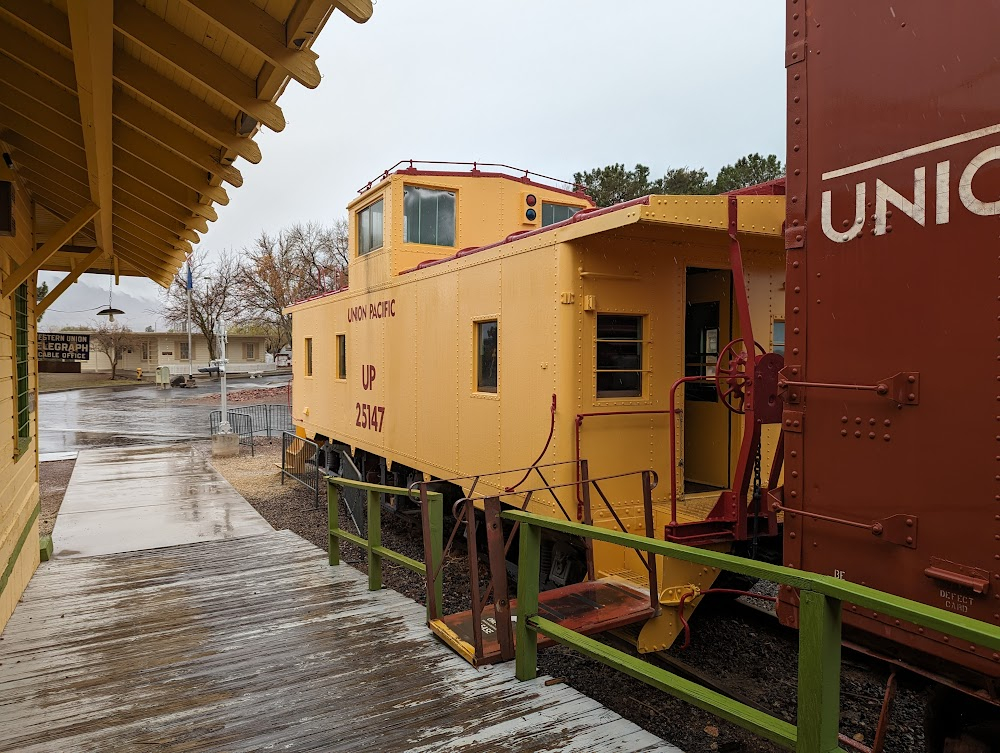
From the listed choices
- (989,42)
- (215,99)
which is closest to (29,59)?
(215,99)

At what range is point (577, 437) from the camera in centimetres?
534

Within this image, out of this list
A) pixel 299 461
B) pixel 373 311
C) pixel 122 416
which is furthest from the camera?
pixel 122 416

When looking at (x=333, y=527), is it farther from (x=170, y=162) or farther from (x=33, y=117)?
(x=33, y=117)

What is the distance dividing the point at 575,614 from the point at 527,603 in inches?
41.3

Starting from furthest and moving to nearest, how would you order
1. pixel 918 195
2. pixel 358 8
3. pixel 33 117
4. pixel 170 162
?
1. pixel 170 162
2. pixel 33 117
3. pixel 918 195
4. pixel 358 8

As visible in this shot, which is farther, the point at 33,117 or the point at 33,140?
the point at 33,140

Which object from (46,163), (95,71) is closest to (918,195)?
(95,71)

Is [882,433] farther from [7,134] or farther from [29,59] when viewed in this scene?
[7,134]

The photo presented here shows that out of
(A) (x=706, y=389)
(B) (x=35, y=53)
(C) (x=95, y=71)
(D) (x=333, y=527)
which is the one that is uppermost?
(B) (x=35, y=53)

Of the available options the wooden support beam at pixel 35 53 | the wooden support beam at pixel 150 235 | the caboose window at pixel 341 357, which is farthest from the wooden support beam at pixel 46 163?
the caboose window at pixel 341 357

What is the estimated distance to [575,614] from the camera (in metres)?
4.38

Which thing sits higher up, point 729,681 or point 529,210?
point 529,210

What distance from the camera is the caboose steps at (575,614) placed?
395 cm

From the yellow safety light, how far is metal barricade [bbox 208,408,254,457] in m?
9.61
